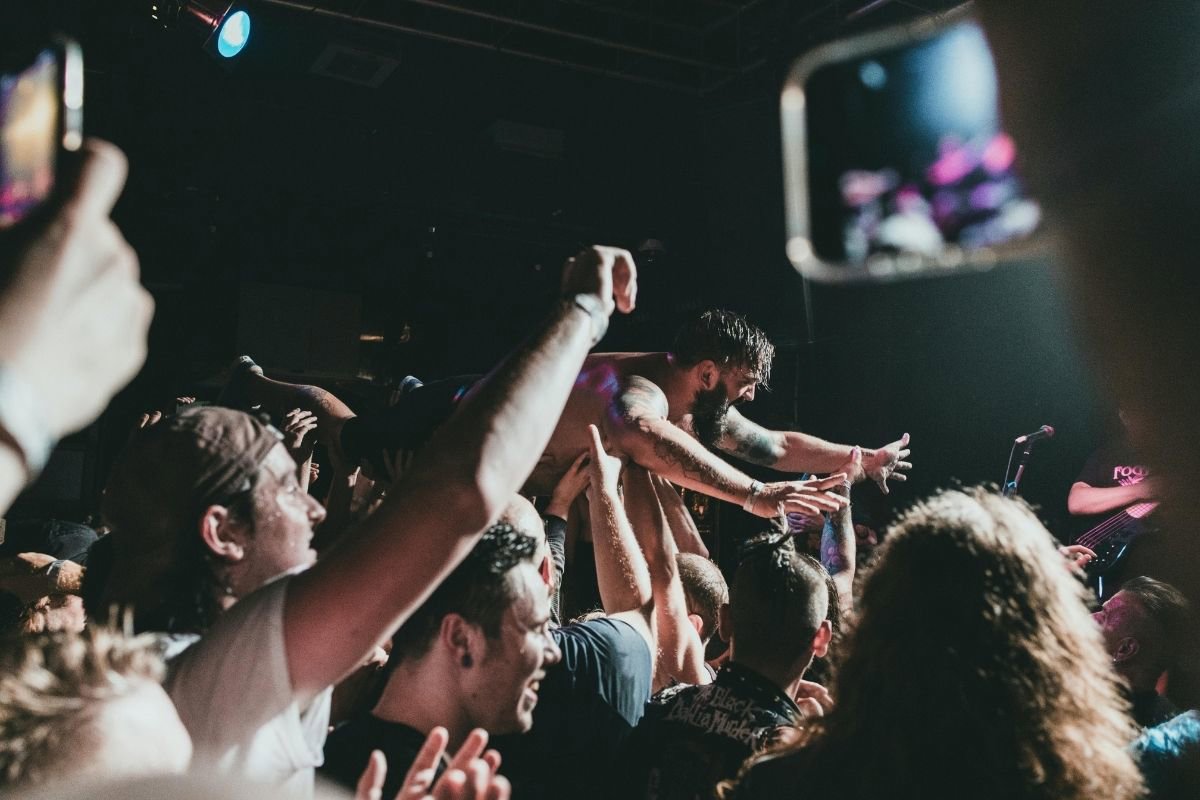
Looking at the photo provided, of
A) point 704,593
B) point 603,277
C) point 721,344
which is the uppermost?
point 721,344

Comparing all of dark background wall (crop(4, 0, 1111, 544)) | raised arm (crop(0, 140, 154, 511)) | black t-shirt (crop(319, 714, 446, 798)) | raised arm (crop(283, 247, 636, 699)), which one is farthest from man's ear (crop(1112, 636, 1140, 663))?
dark background wall (crop(4, 0, 1111, 544))

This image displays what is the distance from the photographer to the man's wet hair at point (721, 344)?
14.6ft

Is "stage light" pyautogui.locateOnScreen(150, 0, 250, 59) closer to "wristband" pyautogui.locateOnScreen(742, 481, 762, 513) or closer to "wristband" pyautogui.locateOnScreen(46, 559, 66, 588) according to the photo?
"wristband" pyautogui.locateOnScreen(46, 559, 66, 588)

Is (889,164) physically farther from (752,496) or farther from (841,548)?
(841,548)

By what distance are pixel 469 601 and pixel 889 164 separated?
1.12m

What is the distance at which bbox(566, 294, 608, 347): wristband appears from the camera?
1.23m

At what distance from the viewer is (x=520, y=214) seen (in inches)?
333

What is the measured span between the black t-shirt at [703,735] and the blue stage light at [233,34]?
4.37 m

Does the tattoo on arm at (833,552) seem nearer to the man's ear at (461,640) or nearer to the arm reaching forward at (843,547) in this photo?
the arm reaching forward at (843,547)

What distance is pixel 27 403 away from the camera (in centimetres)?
60

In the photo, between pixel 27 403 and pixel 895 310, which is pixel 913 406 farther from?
pixel 27 403

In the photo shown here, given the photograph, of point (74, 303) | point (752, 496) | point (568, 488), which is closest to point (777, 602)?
point (568, 488)

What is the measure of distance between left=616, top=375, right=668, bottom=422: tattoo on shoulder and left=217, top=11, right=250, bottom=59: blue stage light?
9.42ft

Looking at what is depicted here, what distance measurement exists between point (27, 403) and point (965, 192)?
1.32m
